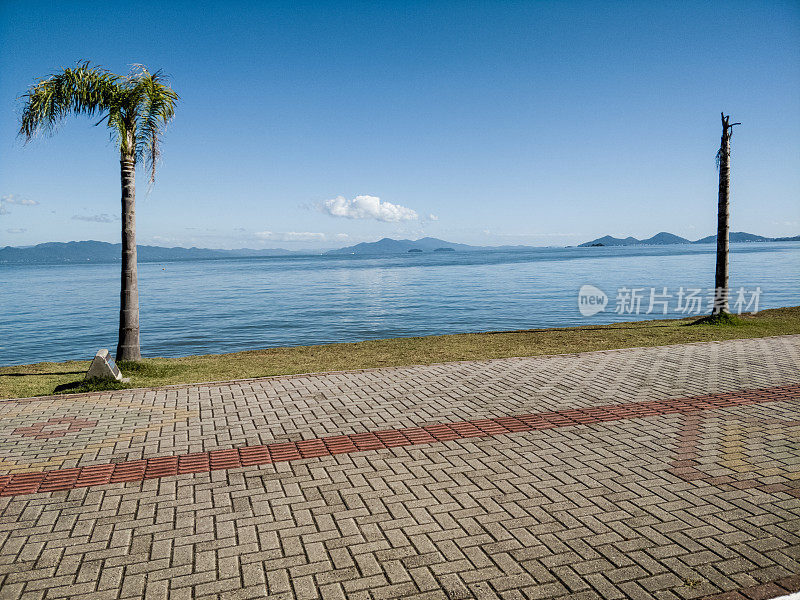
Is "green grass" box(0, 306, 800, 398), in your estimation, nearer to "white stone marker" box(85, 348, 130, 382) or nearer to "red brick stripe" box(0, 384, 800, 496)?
"white stone marker" box(85, 348, 130, 382)

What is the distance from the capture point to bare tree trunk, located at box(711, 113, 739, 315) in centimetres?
1722

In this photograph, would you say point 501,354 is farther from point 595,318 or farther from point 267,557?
point 595,318

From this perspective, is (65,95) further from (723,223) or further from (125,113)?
(723,223)

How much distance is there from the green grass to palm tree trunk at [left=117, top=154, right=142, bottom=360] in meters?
0.42

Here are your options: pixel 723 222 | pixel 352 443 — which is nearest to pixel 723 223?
pixel 723 222

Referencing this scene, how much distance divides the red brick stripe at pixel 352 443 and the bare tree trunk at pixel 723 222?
9.69 meters

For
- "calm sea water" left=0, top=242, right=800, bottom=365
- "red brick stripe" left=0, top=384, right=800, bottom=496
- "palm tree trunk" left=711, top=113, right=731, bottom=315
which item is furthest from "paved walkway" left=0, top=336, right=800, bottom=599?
"calm sea water" left=0, top=242, right=800, bottom=365

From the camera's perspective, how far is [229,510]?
4.75m

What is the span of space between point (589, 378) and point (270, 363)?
6.89 meters

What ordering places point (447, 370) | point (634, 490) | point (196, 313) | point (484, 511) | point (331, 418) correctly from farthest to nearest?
point (196, 313), point (447, 370), point (331, 418), point (634, 490), point (484, 511)

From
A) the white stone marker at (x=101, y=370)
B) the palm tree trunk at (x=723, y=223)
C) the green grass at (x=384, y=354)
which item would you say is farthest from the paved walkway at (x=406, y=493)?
the palm tree trunk at (x=723, y=223)

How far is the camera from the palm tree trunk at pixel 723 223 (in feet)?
56.5

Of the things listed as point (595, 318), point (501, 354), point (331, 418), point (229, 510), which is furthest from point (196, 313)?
point (229, 510)

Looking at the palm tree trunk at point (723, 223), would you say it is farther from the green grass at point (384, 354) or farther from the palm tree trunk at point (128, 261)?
the palm tree trunk at point (128, 261)
